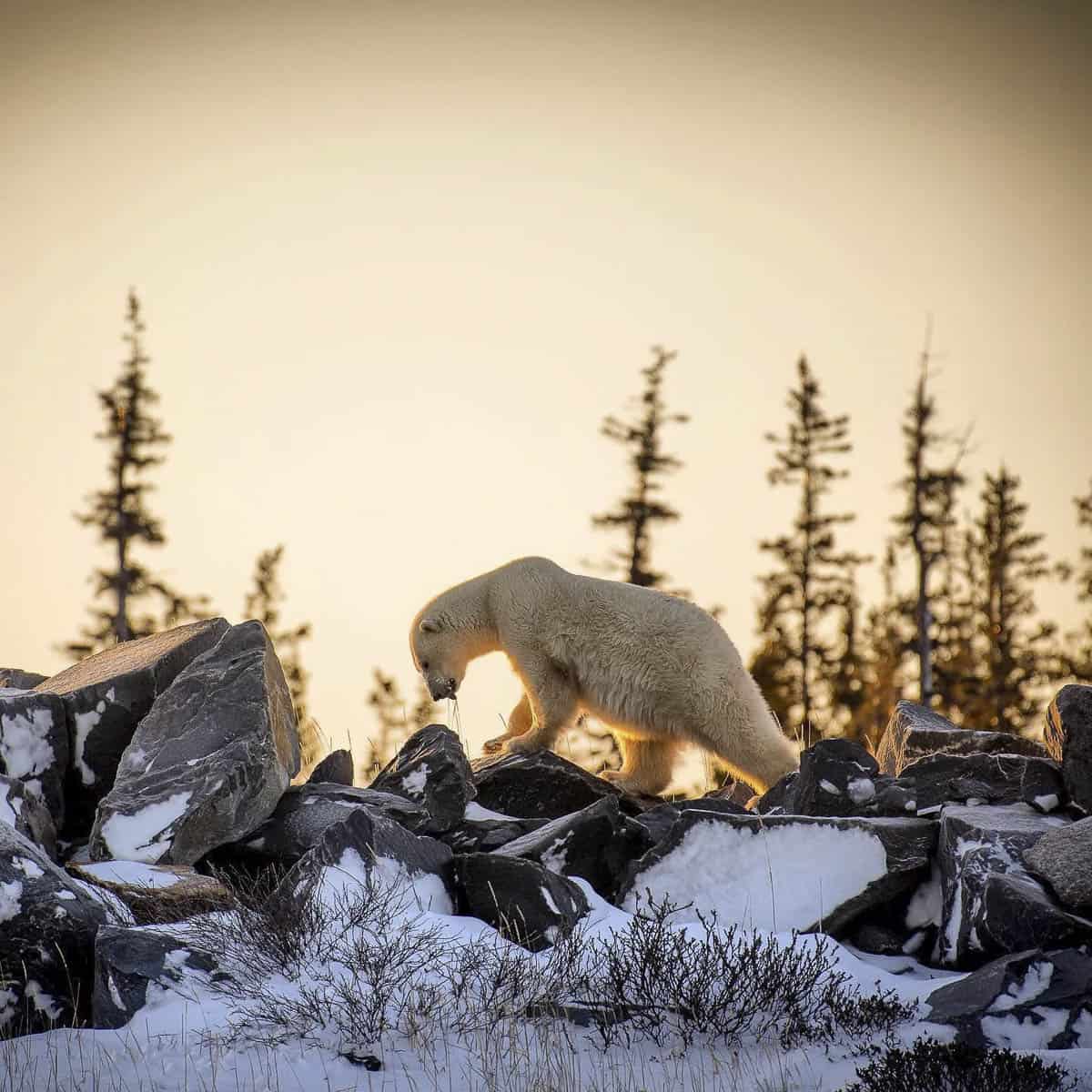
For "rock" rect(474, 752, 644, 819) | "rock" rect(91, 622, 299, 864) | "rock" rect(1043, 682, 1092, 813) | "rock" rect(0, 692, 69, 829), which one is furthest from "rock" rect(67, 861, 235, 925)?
"rock" rect(1043, 682, 1092, 813)

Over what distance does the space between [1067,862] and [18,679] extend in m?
8.69

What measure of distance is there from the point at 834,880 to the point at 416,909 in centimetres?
247

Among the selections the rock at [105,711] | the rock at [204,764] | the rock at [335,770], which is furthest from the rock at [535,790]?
the rock at [105,711]

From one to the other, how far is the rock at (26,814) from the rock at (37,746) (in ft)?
0.78


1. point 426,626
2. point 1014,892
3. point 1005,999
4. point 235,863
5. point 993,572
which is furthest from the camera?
point 993,572

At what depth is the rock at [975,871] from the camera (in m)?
7.28

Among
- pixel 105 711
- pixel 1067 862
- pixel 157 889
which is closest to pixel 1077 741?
pixel 1067 862

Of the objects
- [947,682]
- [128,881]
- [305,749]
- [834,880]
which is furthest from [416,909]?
[947,682]

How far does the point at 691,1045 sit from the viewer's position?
21.6 feet

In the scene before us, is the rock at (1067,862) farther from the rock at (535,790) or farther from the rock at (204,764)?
the rock at (204,764)

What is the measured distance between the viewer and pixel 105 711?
9875 millimetres

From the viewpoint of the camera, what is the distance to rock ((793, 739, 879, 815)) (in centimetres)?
877

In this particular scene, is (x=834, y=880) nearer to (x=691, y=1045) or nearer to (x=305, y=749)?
(x=691, y=1045)

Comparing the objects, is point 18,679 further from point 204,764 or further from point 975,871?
point 975,871
